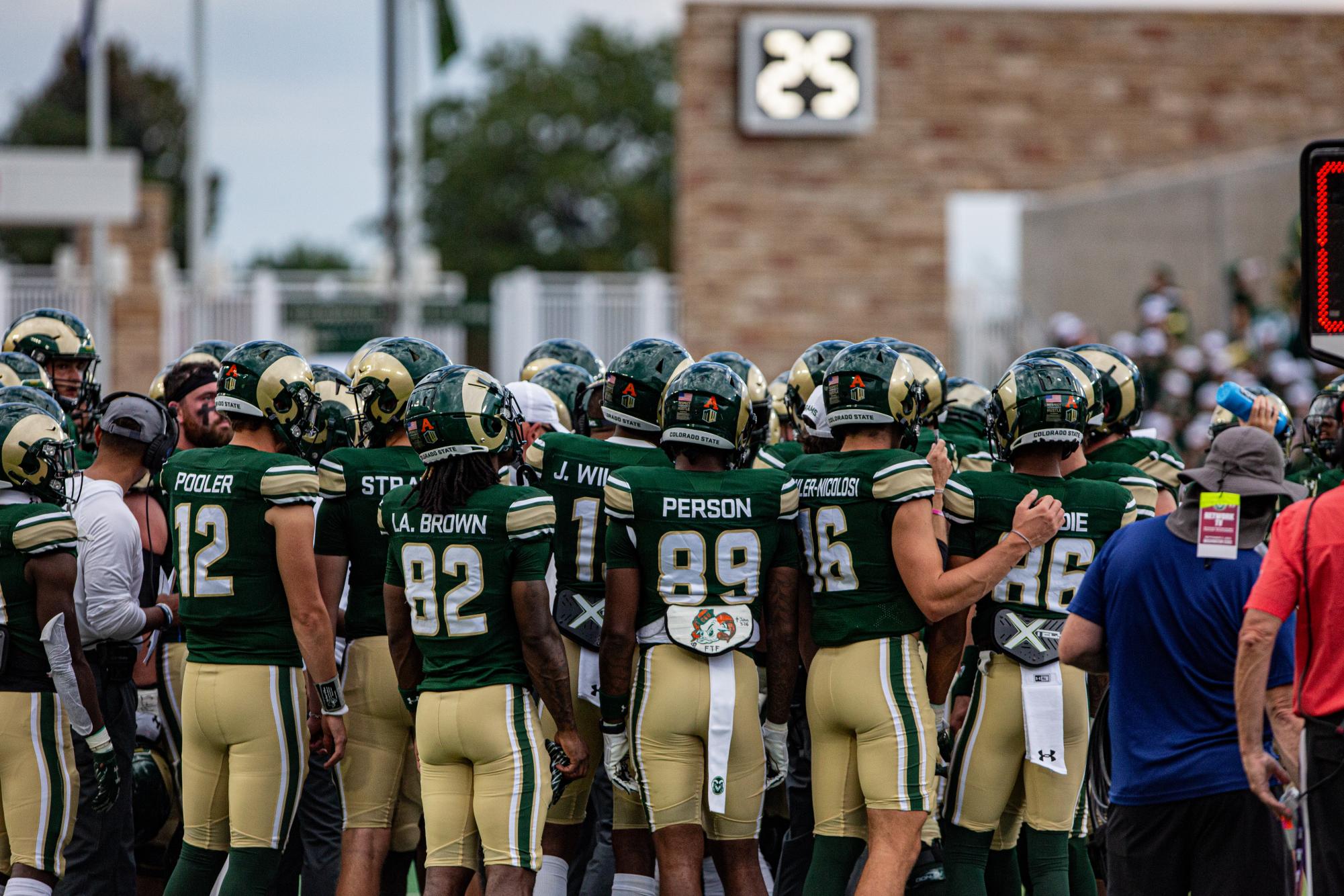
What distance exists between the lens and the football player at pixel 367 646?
18.9 feet

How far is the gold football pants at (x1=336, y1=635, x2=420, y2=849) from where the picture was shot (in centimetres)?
577

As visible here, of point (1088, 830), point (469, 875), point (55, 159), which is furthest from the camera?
point (55, 159)

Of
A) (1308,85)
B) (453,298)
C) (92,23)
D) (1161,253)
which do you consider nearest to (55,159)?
(92,23)

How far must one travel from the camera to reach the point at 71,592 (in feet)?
17.8

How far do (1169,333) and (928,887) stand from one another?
11793mm

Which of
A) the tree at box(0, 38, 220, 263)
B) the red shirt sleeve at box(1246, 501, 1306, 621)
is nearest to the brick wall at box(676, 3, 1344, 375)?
the red shirt sleeve at box(1246, 501, 1306, 621)

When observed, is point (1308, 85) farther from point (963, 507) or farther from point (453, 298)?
point (963, 507)

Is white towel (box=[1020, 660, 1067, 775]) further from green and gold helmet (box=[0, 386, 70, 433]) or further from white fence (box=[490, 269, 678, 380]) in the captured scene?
white fence (box=[490, 269, 678, 380])

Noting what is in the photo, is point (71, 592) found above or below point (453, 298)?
below

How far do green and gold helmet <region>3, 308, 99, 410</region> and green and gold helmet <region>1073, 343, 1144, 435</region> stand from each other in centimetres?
454

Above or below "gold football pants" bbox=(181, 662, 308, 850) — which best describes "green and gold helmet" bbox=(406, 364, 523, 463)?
above

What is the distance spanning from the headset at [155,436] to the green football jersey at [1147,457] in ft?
12.1

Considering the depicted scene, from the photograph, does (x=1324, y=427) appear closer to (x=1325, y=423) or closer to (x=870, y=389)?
(x=1325, y=423)

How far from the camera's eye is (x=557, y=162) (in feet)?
194
